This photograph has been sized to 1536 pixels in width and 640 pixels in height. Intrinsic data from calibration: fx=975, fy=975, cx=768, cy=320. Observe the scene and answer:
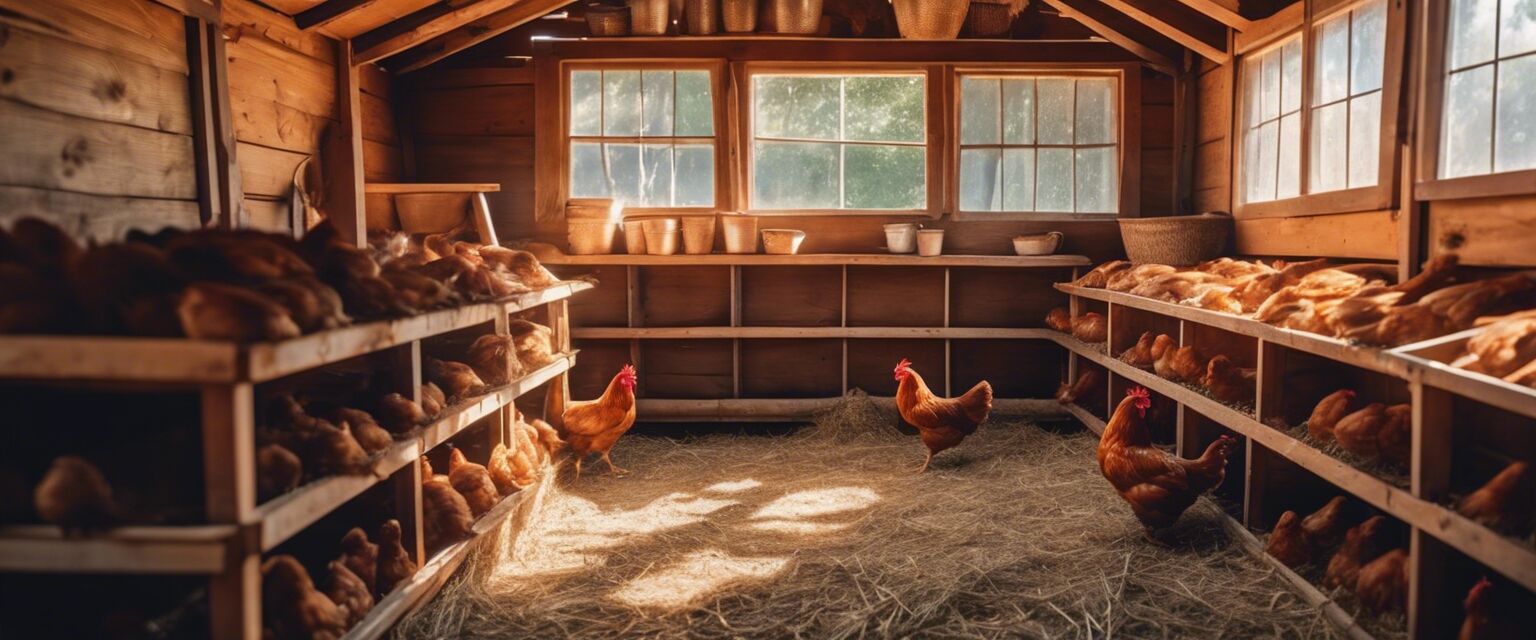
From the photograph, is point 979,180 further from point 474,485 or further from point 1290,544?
point 474,485

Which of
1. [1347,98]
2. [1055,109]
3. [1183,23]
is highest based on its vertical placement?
[1183,23]

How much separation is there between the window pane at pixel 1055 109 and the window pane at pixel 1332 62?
221cm

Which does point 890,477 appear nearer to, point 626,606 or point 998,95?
point 626,606

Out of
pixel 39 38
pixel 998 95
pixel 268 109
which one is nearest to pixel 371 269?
pixel 39 38

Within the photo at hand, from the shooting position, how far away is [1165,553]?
14.3ft

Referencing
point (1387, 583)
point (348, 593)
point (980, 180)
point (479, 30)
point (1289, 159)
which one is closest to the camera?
point (348, 593)

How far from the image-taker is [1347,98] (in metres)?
4.89

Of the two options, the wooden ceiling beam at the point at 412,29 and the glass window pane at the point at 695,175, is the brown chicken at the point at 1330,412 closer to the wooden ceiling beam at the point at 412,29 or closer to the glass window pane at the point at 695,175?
the glass window pane at the point at 695,175

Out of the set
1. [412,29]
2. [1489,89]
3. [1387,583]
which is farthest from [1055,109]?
[1387,583]

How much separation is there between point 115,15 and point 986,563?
13.6ft

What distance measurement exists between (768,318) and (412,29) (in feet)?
10.7

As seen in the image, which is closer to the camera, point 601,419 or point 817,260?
point 601,419

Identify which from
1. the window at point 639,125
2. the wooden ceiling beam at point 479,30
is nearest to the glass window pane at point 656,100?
the window at point 639,125

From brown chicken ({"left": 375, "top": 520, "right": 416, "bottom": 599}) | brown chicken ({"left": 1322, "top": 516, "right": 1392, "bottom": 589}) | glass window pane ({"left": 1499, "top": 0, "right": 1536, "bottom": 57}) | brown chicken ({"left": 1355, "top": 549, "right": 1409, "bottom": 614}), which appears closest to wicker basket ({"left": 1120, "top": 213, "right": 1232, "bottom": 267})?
glass window pane ({"left": 1499, "top": 0, "right": 1536, "bottom": 57})
